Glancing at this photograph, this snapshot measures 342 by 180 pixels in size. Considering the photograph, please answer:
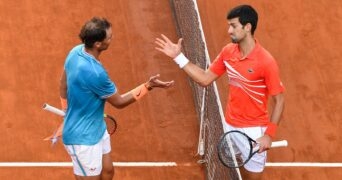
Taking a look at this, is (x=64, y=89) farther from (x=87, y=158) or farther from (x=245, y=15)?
(x=245, y=15)

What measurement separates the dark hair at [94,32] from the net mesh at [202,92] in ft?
6.24

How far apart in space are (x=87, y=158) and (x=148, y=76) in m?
3.64

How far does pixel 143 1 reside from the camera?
36.8 feet

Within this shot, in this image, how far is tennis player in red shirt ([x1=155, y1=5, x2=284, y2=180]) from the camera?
233 inches

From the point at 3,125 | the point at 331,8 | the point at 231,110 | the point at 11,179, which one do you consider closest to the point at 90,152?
the point at 231,110

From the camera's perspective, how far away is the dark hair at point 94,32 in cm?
563

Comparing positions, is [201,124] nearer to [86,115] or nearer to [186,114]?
[186,114]

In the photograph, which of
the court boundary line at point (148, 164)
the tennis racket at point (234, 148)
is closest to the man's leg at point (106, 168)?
the tennis racket at point (234, 148)

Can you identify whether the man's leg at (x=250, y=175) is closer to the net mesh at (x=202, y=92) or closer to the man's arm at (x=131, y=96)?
the net mesh at (x=202, y=92)

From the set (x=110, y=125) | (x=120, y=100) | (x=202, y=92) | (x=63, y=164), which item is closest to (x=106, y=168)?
(x=110, y=125)

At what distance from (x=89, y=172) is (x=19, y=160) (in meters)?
2.16

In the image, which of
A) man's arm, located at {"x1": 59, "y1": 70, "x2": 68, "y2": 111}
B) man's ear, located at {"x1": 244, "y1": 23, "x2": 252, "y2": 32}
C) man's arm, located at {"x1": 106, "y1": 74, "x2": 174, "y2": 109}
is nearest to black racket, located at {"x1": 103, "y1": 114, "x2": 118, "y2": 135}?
man's arm, located at {"x1": 59, "y1": 70, "x2": 68, "y2": 111}

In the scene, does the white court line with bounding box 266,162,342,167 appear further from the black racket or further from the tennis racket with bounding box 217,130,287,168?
the black racket

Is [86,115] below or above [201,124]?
above
